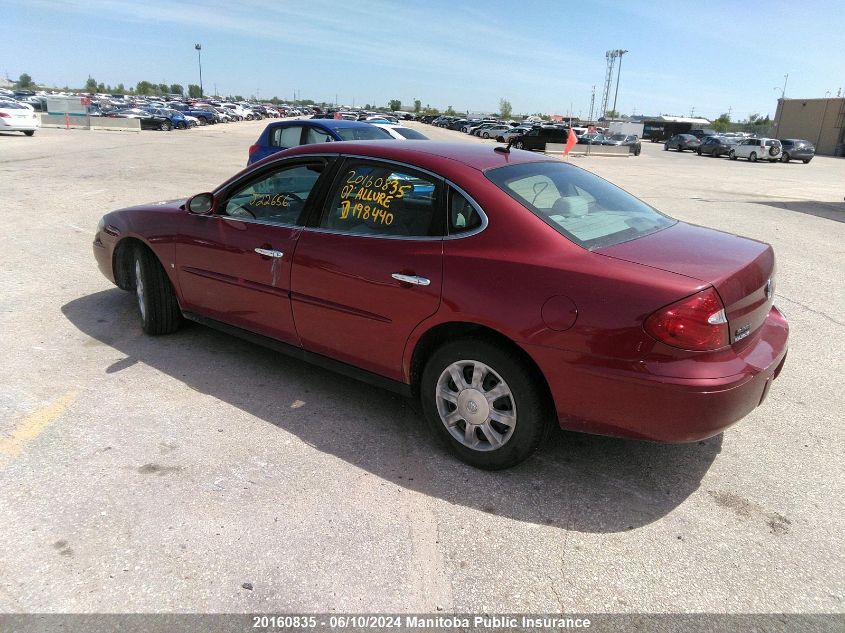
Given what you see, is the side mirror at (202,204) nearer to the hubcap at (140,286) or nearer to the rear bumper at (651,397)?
the hubcap at (140,286)

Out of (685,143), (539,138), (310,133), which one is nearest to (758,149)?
(685,143)

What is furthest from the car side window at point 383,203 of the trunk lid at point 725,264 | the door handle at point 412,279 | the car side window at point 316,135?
the car side window at point 316,135

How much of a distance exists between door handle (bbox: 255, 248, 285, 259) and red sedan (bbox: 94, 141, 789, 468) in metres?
0.01

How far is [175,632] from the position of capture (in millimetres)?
2115

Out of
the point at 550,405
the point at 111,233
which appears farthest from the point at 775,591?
the point at 111,233

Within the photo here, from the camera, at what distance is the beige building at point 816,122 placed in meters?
51.6

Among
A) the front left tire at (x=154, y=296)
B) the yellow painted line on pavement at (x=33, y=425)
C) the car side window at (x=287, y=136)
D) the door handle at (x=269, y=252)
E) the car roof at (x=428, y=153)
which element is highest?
the car roof at (x=428, y=153)

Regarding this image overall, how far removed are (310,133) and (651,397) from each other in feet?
30.2

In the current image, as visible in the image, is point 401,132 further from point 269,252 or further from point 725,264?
point 725,264

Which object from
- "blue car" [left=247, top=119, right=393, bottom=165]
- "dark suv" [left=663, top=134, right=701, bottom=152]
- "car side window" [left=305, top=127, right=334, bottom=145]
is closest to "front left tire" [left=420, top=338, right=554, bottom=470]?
"blue car" [left=247, top=119, right=393, bottom=165]

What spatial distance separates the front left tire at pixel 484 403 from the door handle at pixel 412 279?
1.13 ft

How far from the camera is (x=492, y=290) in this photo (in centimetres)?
284

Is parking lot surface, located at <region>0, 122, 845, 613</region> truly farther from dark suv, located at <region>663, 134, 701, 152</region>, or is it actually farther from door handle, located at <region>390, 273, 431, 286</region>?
dark suv, located at <region>663, 134, 701, 152</region>

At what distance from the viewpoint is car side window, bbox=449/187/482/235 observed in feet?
9.96
